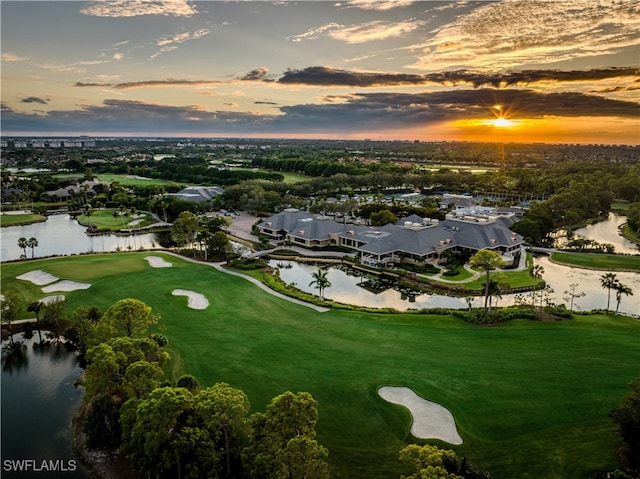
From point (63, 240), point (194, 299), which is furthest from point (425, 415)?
point (63, 240)

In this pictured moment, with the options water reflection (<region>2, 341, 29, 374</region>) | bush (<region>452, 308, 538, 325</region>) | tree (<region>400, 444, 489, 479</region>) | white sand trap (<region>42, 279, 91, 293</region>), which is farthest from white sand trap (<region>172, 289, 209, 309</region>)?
tree (<region>400, 444, 489, 479</region>)

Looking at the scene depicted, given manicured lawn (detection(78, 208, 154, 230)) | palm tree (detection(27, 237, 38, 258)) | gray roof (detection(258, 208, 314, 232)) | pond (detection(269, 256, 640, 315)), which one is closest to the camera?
pond (detection(269, 256, 640, 315))

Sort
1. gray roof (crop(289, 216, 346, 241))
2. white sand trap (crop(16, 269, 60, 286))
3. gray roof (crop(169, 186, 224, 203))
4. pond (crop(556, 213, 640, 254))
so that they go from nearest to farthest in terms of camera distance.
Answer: white sand trap (crop(16, 269, 60, 286)), pond (crop(556, 213, 640, 254)), gray roof (crop(289, 216, 346, 241)), gray roof (crop(169, 186, 224, 203))

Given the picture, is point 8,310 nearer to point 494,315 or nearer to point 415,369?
point 415,369

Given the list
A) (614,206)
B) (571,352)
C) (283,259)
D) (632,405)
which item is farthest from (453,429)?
(614,206)

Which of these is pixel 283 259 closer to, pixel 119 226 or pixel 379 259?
pixel 379 259

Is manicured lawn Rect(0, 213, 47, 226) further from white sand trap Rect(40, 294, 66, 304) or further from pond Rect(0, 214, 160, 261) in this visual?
white sand trap Rect(40, 294, 66, 304)

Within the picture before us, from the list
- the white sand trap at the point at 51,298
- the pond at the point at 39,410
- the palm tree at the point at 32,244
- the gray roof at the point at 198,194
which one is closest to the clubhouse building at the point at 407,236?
the gray roof at the point at 198,194
